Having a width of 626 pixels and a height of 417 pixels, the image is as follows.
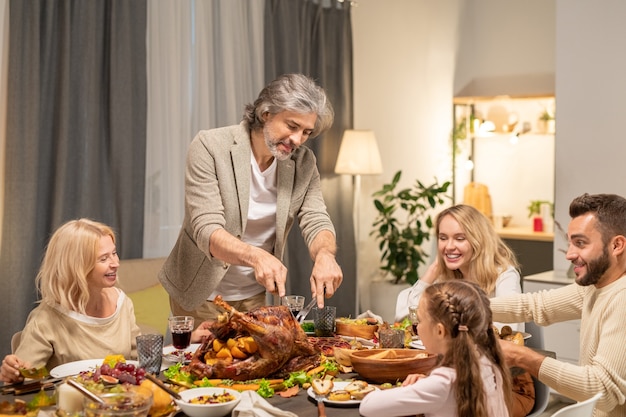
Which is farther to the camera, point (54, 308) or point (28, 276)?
point (28, 276)

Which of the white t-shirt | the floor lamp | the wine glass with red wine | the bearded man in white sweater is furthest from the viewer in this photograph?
the floor lamp

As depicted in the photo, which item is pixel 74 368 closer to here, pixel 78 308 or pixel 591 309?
pixel 78 308

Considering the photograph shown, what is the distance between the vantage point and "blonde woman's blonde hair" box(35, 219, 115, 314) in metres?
2.48

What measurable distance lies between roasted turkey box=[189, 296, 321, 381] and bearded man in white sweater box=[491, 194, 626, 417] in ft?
1.90

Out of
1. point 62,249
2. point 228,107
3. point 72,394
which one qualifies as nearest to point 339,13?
point 228,107

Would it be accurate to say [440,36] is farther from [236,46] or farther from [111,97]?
[111,97]

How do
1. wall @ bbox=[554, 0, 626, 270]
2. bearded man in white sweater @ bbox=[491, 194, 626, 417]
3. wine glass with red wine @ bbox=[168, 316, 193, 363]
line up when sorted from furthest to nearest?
1. wall @ bbox=[554, 0, 626, 270]
2. wine glass with red wine @ bbox=[168, 316, 193, 363]
3. bearded man in white sweater @ bbox=[491, 194, 626, 417]

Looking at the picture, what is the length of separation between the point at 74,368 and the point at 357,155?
3710 mm

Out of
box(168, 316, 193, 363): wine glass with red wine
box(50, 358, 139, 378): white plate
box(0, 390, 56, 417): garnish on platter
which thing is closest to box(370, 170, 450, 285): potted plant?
box(168, 316, 193, 363): wine glass with red wine

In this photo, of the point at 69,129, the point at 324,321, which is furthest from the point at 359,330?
the point at 69,129

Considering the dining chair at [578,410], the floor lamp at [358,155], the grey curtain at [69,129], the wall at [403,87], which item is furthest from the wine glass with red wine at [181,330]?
the wall at [403,87]

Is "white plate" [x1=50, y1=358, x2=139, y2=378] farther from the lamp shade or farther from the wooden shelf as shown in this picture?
the wooden shelf

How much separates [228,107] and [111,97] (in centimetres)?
98

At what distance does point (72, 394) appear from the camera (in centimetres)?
172
